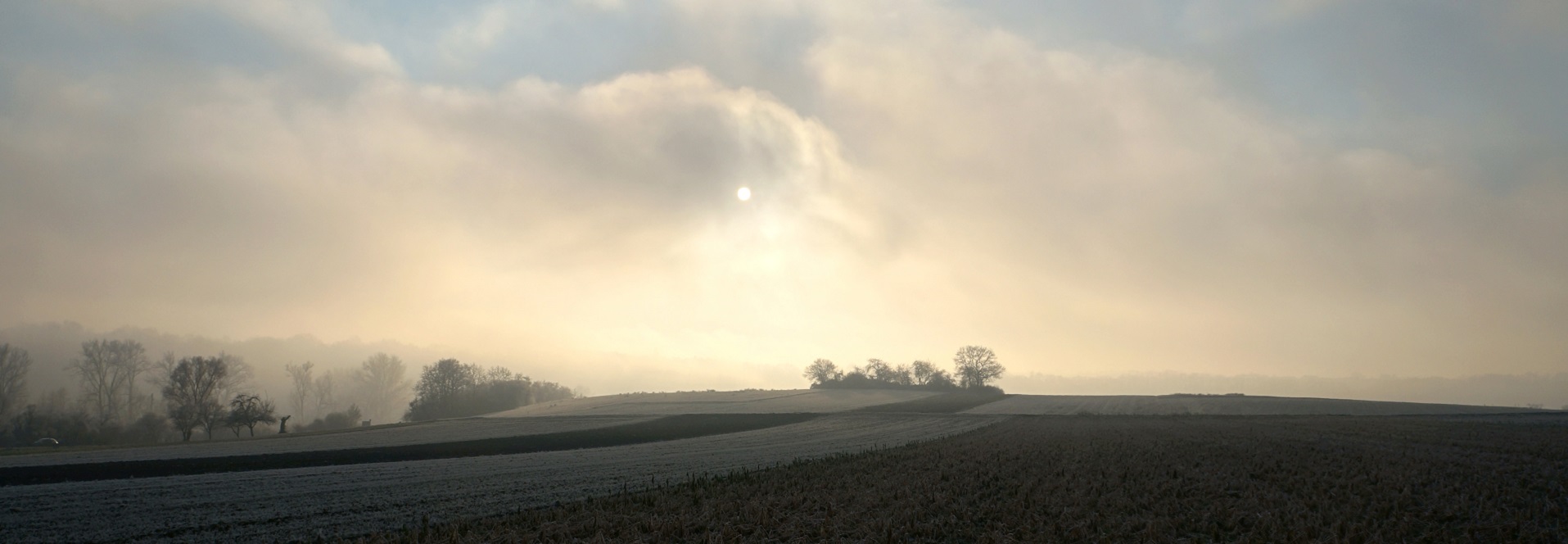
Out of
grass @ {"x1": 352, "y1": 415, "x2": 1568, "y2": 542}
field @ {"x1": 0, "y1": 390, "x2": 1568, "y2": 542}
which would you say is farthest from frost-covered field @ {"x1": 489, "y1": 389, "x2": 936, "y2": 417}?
grass @ {"x1": 352, "y1": 415, "x2": 1568, "y2": 542}

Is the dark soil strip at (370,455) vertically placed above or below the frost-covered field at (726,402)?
above

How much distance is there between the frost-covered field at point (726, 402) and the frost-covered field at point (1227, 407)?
21.3m

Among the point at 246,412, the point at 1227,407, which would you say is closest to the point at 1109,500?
the point at 1227,407

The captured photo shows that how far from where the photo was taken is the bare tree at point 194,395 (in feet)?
265

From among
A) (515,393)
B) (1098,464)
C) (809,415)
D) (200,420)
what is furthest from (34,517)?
(515,393)

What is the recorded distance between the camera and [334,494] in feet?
76.8

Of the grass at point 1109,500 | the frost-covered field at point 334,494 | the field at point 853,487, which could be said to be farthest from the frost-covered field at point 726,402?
the grass at point 1109,500

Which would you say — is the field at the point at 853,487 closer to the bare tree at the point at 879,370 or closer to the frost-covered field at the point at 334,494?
the frost-covered field at the point at 334,494

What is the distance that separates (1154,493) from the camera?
2033 cm

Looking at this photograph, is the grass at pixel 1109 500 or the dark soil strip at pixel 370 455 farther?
the dark soil strip at pixel 370 455

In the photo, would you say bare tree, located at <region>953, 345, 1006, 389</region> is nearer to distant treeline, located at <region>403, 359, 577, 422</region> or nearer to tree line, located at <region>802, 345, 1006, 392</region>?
tree line, located at <region>802, 345, 1006, 392</region>

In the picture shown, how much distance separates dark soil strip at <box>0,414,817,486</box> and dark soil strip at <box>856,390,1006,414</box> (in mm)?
27512

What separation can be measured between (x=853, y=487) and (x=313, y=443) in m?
49.3

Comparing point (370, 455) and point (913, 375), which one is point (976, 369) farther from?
point (370, 455)
